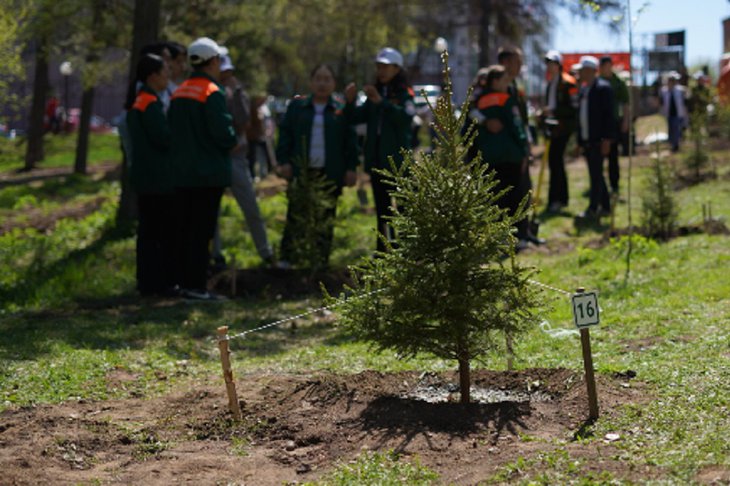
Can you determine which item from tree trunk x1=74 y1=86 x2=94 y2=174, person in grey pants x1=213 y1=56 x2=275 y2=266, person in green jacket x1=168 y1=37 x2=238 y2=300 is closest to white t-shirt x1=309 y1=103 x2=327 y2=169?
person in grey pants x1=213 y1=56 x2=275 y2=266

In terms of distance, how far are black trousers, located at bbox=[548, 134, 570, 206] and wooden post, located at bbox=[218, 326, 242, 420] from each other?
1028cm

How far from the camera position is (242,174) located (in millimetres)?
11781

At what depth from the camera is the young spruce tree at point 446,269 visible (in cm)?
617

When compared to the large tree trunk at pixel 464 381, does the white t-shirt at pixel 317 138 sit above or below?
above

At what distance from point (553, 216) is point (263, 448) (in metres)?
10.4

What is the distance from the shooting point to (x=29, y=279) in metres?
11.9

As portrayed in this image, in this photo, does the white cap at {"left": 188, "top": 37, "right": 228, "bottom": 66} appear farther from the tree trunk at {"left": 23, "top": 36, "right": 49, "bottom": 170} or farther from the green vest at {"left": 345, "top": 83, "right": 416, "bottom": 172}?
the tree trunk at {"left": 23, "top": 36, "right": 49, "bottom": 170}

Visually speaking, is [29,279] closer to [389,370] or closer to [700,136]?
[389,370]

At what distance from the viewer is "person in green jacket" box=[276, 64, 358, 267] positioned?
11391 mm

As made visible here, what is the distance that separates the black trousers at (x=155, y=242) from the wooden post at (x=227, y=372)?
4664mm

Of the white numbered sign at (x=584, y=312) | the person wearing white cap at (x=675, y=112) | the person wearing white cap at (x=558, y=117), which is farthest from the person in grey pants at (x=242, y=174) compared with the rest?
the person wearing white cap at (x=675, y=112)

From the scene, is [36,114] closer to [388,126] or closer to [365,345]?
[388,126]

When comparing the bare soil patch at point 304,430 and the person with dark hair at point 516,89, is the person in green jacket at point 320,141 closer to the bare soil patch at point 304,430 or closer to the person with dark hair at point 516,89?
the person with dark hair at point 516,89

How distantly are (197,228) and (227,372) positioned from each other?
14.8ft
